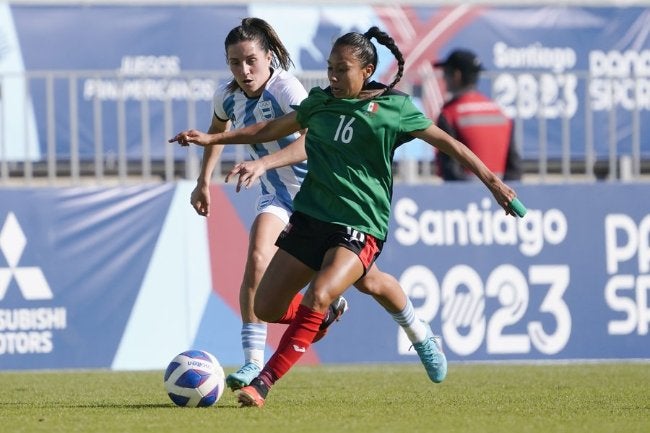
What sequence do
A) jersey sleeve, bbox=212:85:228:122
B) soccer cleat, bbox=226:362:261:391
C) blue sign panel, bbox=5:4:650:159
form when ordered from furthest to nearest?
blue sign panel, bbox=5:4:650:159 < jersey sleeve, bbox=212:85:228:122 < soccer cleat, bbox=226:362:261:391

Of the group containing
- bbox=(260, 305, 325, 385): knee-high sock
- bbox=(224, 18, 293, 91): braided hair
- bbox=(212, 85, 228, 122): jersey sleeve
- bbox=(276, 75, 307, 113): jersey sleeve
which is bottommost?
bbox=(260, 305, 325, 385): knee-high sock

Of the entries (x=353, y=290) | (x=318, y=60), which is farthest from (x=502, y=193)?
(x=318, y=60)

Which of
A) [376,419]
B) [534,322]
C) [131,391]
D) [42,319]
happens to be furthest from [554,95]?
[376,419]

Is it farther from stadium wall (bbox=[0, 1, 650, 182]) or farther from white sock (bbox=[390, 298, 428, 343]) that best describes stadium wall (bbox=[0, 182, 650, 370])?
white sock (bbox=[390, 298, 428, 343])

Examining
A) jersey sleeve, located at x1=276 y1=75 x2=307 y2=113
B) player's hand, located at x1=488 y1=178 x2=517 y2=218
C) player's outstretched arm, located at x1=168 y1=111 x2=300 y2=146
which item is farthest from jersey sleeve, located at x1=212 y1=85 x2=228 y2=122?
player's hand, located at x1=488 y1=178 x2=517 y2=218

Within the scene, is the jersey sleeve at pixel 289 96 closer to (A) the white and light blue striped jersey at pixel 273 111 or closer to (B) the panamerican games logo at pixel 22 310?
(A) the white and light blue striped jersey at pixel 273 111

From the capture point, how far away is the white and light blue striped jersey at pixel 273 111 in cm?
834

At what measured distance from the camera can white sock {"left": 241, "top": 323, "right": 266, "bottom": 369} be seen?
8.15 meters

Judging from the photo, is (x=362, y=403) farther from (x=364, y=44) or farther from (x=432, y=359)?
(x=364, y=44)

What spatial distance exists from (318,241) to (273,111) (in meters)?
1.18

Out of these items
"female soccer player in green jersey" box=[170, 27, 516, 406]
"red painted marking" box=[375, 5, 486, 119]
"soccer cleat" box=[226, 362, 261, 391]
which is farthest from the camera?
"red painted marking" box=[375, 5, 486, 119]

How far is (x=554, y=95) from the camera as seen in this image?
47.6 feet

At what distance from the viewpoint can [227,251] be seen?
38.0 feet

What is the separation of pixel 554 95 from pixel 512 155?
8.57 ft
